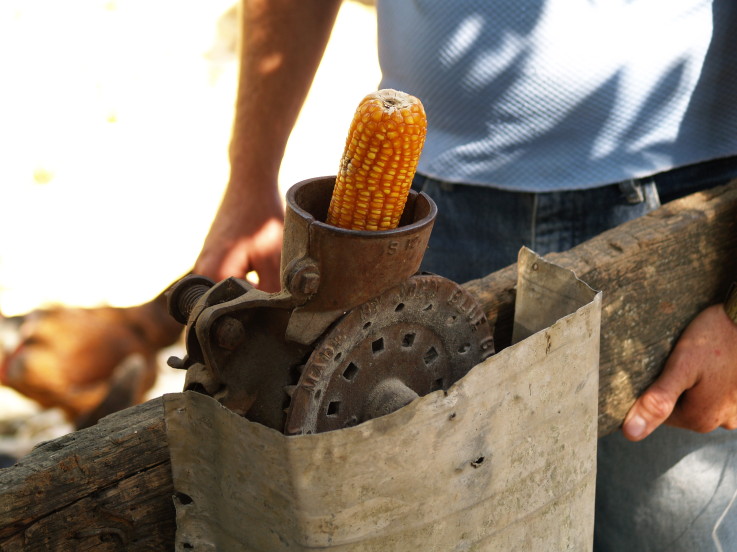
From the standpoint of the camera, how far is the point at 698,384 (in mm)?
1538

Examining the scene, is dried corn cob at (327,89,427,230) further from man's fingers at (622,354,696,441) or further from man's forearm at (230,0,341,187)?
man's forearm at (230,0,341,187)

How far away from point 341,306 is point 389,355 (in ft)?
0.38

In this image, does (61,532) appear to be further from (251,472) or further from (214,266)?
(214,266)

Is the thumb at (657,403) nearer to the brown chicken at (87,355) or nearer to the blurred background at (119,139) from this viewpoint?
the brown chicken at (87,355)

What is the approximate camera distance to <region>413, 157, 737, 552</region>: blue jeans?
1762mm

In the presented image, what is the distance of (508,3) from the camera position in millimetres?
1689

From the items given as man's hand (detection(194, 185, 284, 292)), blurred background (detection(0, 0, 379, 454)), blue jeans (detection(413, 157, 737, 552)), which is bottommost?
blue jeans (detection(413, 157, 737, 552))

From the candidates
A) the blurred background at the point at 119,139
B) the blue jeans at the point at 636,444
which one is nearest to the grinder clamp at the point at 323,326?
the blue jeans at the point at 636,444

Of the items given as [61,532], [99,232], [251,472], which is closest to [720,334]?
[251,472]

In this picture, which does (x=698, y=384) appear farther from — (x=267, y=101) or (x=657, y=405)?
(x=267, y=101)

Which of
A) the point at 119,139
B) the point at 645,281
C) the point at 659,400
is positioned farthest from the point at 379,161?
the point at 119,139

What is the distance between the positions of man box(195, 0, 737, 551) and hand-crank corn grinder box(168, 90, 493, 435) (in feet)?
2.34

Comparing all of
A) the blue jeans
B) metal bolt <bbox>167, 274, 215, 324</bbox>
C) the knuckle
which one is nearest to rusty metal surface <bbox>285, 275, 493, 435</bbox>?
metal bolt <bbox>167, 274, 215, 324</bbox>

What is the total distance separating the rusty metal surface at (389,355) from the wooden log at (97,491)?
0.75 ft
